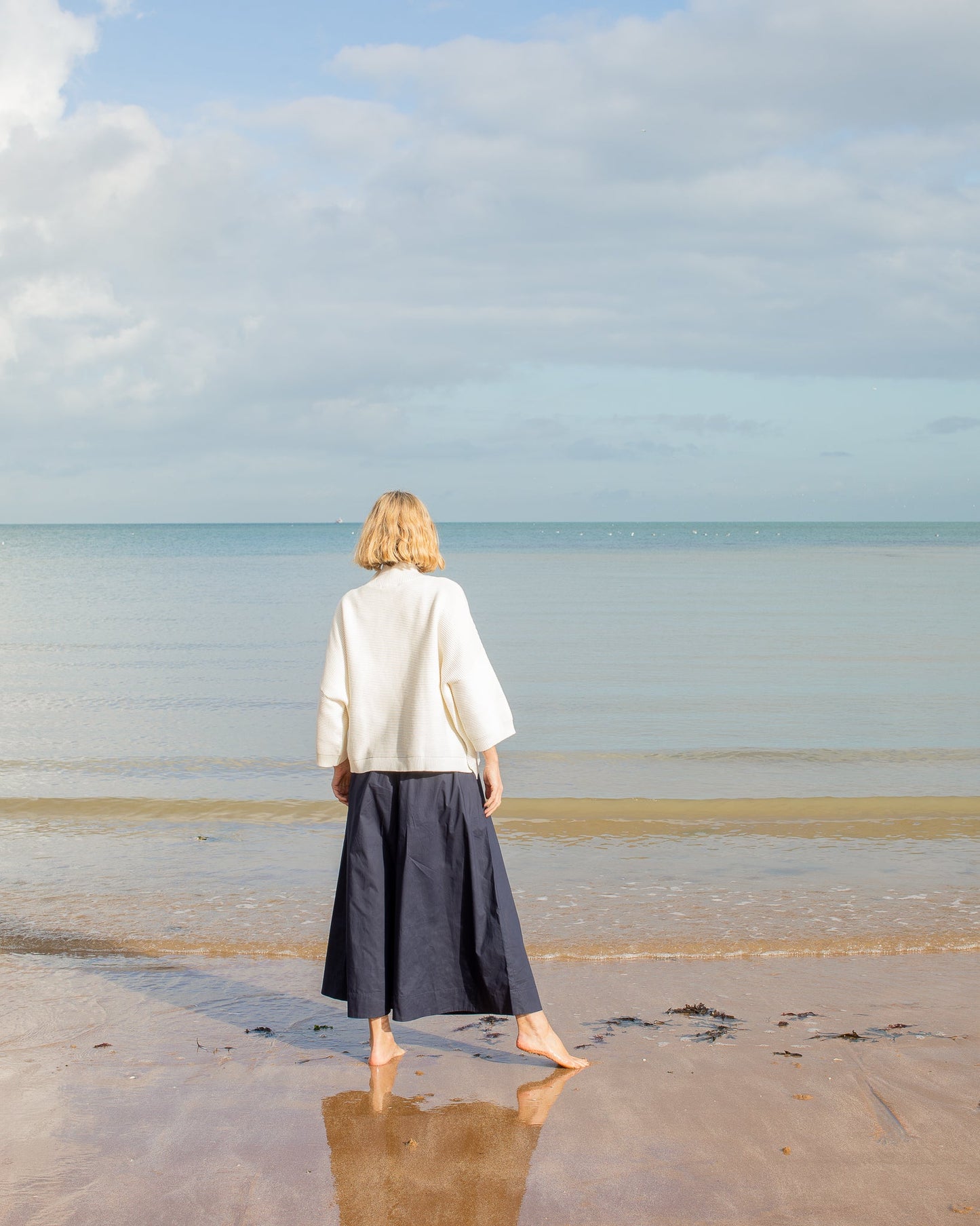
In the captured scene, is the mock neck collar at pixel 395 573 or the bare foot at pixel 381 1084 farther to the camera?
the mock neck collar at pixel 395 573

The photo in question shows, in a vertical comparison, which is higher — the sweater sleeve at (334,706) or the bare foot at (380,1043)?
the sweater sleeve at (334,706)

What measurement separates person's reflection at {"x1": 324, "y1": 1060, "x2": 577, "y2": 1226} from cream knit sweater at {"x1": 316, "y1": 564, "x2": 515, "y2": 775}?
1.02 m

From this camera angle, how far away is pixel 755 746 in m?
9.77

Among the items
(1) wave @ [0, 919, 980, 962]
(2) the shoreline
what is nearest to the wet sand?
(1) wave @ [0, 919, 980, 962]

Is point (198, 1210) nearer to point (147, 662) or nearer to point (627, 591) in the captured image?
point (147, 662)

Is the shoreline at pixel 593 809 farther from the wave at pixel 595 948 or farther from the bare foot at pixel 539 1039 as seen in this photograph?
the bare foot at pixel 539 1039

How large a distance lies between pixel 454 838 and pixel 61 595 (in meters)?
27.0

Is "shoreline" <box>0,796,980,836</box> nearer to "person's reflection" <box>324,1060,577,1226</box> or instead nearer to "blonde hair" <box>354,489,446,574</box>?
"person's reflection" <box>324,1060,577,1226</box>

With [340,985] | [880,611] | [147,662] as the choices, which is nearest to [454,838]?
[340,985]

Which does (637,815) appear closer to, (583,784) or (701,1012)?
(583,784)

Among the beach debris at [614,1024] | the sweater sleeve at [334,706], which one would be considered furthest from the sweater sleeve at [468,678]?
the beach debris at [614,1024]

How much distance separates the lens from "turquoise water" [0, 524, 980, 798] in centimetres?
885

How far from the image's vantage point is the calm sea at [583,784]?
17.7 feet

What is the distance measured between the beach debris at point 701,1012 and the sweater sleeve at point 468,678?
1401 millimetres
